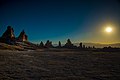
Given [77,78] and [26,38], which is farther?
[26,38]

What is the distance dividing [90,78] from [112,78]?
2062mm

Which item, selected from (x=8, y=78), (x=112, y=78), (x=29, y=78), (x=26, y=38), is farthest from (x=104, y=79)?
(x=26, y=38)

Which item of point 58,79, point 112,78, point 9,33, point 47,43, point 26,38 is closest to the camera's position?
A: point 58,79

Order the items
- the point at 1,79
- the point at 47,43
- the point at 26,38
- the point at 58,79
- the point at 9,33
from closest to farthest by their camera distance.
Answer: the point at 1,79
the point at 58,79
the point at 9,33
the point at 26,38
the point at 47,43

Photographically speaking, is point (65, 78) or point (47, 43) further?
point (47, 43)

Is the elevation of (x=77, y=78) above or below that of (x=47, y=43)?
below

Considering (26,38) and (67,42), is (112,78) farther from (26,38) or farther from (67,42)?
(67,42)

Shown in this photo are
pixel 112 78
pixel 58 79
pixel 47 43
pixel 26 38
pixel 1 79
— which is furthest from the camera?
pixel 47 43

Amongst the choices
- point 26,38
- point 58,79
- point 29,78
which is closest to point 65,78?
point 58,79

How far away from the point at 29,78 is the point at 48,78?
64.2 inches

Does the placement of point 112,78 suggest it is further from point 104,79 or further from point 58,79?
point 58,79

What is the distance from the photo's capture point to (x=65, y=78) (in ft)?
41.6

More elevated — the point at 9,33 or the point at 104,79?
the point at 9,33

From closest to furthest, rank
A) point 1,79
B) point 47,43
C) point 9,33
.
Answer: point 1,79 → point 9,33 → point 47,43
